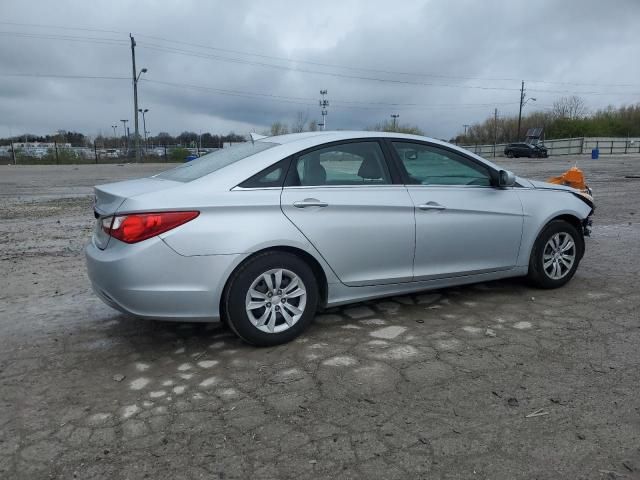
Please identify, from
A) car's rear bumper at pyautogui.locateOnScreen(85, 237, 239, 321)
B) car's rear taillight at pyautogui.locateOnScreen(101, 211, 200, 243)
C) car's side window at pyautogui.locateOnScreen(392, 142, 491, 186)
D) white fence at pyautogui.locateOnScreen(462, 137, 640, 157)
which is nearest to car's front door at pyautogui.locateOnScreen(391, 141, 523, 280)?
car's side window at pyautogui.locateOnScreen(392, 142, 491, 186)

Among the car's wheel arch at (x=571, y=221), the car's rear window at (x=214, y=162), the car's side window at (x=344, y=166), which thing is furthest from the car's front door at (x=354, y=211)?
the car's wheel arch at (x=571, y=221)

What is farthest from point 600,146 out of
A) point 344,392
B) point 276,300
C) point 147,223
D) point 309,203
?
point 147,223

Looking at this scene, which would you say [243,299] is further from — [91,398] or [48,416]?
[48,416]

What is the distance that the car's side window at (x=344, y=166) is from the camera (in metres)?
4.00

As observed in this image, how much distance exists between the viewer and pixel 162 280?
3.44 metres

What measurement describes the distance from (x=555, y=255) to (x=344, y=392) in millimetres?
2991

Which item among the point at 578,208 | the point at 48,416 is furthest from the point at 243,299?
the point at 578,208

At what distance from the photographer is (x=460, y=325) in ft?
13.8

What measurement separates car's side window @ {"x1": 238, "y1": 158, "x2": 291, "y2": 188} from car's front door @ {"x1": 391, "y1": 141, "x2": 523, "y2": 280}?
1056mm

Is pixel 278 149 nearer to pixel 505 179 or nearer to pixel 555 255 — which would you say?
pixel 505 179

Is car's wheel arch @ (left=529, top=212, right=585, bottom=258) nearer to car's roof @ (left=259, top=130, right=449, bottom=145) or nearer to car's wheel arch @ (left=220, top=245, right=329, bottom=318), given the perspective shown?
car's roof @ (left=259, top=130, right=449, bottom=145)

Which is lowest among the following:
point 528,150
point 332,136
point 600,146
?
point 332,136

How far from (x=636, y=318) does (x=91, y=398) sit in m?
4.12

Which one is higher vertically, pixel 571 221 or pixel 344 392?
pixel 571 221
